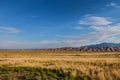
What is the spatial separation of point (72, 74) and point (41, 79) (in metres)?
2.56

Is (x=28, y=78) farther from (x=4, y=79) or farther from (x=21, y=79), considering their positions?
(x=4, y=79)

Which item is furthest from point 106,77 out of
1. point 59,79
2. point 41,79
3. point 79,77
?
point 41,79

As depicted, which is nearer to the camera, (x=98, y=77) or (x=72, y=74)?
(x=98, y=77)

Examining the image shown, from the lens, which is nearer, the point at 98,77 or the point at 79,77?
the point at 98,77

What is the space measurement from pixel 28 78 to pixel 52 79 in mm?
1649

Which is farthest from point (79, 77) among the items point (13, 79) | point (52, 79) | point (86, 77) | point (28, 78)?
point (13, 79)

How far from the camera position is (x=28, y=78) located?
15.1m

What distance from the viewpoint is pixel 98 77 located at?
14398 millimetres

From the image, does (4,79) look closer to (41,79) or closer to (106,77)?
(41,79)

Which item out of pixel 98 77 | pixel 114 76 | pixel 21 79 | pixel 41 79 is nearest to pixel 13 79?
pixel 21 79

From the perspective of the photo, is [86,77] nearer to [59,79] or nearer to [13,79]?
[59,79]

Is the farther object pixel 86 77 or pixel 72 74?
pixel 72 74

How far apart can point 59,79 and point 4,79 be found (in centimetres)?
374

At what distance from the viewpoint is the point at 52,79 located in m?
15.0
